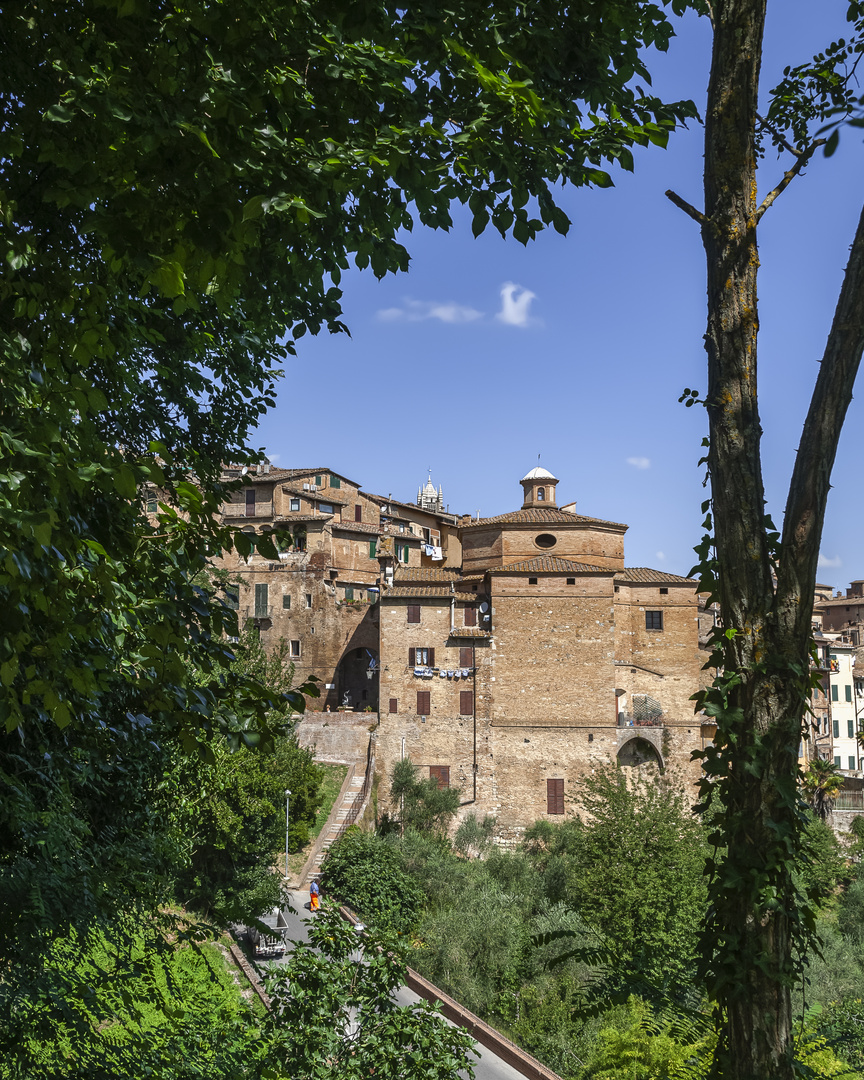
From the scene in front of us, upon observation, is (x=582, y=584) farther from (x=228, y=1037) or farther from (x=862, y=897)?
(x=228, y=1037)

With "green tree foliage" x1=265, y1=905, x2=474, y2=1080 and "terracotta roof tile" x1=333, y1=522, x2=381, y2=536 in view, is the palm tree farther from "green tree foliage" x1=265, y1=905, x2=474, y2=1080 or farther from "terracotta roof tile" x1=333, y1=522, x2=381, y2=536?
"green tree foliage" x1=265, y1=905, x2=474, y2=1080

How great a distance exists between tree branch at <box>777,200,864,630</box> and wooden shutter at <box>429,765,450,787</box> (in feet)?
112

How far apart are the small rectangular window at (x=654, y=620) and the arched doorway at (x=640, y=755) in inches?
233

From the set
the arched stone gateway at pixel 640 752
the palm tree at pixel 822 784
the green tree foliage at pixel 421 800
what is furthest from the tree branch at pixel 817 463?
the arched stone gateway at pixel 640 752

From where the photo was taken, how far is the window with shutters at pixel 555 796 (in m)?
36.4

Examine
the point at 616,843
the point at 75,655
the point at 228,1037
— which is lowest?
the point at 616,843

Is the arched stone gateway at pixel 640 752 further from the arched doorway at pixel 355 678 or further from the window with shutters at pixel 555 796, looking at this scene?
the arched doorway at pixel 355 678

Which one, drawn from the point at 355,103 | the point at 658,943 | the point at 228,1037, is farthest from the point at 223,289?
the point at 658,943

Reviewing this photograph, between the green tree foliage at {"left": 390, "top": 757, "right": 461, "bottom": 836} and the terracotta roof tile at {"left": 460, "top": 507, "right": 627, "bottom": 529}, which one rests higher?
the terracotta roof tile at {"left": 460, "top": 507, "right": 627, "bottom": 529}

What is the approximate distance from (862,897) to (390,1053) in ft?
95.7

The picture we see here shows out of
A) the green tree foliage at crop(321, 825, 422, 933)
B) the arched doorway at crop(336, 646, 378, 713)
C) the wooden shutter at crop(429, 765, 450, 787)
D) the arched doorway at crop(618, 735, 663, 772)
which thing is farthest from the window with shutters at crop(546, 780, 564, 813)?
the arched doorway at crop(336, 646, 378, 713)

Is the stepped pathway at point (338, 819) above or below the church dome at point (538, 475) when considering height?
below

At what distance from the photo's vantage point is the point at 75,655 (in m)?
3.63

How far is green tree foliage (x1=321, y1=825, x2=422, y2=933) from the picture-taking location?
86.7 ft
